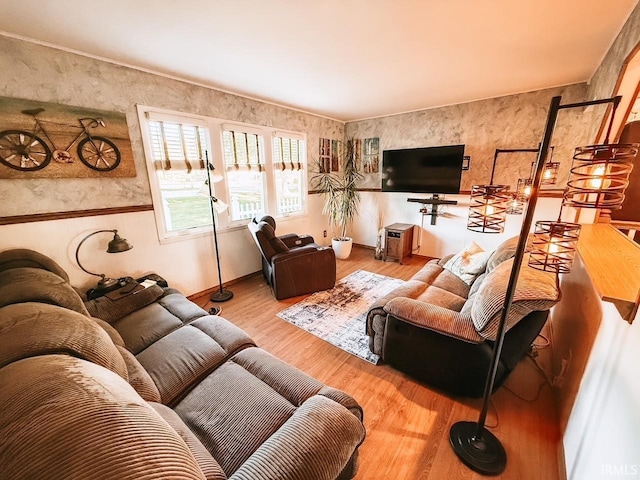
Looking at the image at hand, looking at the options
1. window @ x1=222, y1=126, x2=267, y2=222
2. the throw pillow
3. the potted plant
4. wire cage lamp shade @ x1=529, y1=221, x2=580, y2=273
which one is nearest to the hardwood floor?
the throw pillow

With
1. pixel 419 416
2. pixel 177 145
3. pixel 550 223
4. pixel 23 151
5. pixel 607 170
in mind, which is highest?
pixel 177 145

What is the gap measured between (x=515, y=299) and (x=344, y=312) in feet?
5.51

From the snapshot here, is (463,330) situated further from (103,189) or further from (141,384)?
(103,189)

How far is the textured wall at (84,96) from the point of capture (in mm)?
1867

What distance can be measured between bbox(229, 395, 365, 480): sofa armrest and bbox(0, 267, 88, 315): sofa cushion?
4.46 feet

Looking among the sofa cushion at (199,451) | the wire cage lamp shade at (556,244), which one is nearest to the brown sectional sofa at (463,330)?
the wire cage lamp shade at (556,244)

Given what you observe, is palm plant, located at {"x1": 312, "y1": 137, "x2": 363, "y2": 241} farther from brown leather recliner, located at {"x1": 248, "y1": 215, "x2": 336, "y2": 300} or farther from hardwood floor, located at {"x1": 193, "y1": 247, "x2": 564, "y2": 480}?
hardwood floor, located at {"x1": 193, "y1": 247, "x2": 564, "y2": 480}

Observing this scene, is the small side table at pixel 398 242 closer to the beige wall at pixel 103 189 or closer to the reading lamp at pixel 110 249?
the beige wall at pixel 103 189

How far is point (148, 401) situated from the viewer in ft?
3.45

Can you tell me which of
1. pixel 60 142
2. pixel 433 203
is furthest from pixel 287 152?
pixel 60 142

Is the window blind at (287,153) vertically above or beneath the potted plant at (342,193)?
above

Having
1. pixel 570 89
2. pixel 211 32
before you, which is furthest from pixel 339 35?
pixel 570 89

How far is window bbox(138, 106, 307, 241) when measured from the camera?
2637mm

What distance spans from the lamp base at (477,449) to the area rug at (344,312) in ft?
2.30
